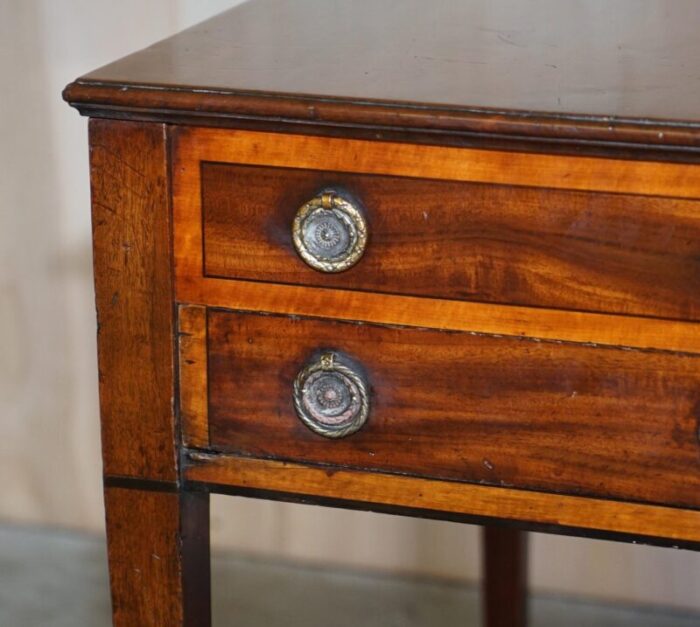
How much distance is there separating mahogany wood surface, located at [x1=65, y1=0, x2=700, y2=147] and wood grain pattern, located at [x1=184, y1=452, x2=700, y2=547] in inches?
9.2

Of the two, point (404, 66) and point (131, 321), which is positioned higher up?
point (404, 66)

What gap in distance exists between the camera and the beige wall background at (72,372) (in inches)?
64.7

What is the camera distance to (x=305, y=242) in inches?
33.4

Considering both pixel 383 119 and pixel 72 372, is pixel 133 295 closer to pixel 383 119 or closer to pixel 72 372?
pixel 383 119

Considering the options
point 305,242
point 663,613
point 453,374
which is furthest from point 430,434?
point 663,613

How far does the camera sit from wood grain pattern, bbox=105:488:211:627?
934mm

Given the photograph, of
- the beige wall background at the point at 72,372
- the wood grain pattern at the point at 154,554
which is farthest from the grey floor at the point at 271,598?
the wood grain pattern at the point at 154,554

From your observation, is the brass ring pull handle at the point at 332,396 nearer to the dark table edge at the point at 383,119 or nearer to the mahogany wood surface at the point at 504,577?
the dark table edge at the point at 383,119

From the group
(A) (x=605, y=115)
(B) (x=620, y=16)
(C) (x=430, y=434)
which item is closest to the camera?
(A) (x=605, y=115)

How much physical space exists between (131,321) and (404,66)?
0.81ft

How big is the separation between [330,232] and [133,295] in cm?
14

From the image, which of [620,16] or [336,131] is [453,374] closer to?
[336,131]

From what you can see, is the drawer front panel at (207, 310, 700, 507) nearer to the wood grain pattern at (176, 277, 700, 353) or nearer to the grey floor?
the wood grain pattern at (176, 277, 700, 353)

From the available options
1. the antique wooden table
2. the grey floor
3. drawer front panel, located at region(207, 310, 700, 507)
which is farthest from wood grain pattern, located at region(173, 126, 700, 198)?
the grey floor
